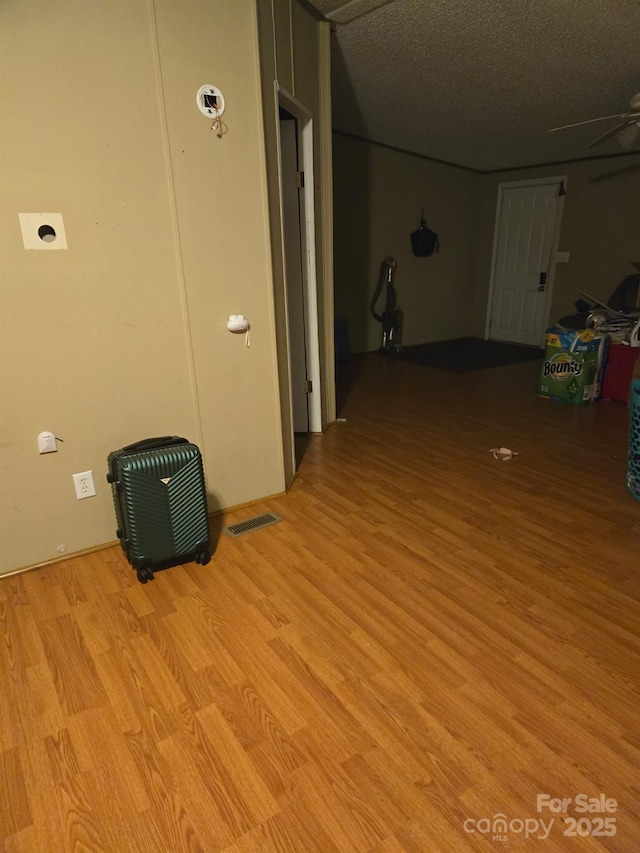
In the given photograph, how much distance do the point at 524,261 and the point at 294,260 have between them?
5.19 m

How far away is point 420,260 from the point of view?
22.9ft

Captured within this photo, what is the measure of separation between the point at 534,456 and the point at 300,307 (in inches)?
75.6

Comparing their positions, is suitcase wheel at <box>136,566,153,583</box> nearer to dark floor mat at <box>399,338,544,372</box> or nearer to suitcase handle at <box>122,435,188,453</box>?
suitcase handle at <box>122,435,188,453</box>

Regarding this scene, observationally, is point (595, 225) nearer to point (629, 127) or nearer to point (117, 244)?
point (629, 127)

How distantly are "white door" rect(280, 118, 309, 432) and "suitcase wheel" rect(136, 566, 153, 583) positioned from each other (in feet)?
5.29

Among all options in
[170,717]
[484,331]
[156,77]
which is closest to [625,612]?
[170,717]

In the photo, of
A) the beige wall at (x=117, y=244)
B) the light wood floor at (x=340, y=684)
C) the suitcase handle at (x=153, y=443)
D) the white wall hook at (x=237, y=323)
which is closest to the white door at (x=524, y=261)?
the light wood floor at (x=340, y=684)

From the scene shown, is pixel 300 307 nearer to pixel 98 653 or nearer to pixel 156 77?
pixel 156 77

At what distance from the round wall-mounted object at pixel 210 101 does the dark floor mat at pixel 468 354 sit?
4.24m

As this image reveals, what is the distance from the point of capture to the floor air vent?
2.48m

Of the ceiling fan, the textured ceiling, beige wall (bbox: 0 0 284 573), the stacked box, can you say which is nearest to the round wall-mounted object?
beige wall (bbox: 0 0 284 573)

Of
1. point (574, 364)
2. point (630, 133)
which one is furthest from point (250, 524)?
point (630, 133)

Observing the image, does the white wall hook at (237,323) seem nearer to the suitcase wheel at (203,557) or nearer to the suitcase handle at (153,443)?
the suitcase handle at (153,443)

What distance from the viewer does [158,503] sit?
208 centimetres
